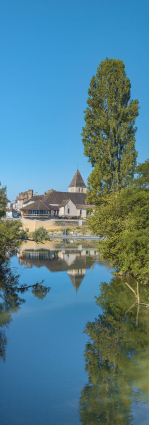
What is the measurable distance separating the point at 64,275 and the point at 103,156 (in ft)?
35.4

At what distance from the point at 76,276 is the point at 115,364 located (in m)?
16.4

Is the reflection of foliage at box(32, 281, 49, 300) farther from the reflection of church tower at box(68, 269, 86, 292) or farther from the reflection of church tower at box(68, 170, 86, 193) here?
the reflection of church tower at box(68, 170, 86, 193)

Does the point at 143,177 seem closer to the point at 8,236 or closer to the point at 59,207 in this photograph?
the point at 8,236

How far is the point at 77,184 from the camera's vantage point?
366 ft

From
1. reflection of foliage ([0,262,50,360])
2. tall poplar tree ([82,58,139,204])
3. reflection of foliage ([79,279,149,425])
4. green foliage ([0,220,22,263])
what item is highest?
tall poplar tree ([82,58,139,204])

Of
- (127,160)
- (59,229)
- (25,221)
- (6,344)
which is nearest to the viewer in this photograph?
(6,344)

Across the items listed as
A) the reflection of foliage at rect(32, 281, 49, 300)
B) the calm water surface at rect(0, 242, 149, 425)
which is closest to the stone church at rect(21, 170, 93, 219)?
the reflection of foliage at rect(32, 281, 49, 300)

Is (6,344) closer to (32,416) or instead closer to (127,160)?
(32,416)

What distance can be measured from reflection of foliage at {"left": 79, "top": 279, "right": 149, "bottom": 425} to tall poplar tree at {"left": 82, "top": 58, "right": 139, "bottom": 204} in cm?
1366

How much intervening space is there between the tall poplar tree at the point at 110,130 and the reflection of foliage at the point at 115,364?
44.8 ft

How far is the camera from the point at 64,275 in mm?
28938

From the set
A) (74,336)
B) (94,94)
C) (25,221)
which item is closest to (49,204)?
(25,221)

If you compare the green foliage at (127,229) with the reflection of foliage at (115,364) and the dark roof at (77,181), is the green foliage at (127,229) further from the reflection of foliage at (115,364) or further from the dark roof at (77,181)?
the dark roof at (77,181)

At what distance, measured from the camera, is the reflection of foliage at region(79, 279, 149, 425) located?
945 centimetres
